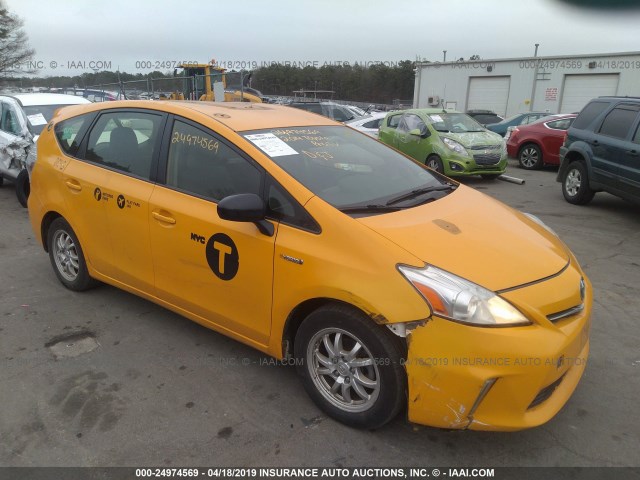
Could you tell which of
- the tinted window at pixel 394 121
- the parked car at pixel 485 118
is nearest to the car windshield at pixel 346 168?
the tinted window at pixel 394 121

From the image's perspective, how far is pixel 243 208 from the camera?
2660mm

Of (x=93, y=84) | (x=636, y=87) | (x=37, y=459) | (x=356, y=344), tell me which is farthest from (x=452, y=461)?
(x=93, y=84)

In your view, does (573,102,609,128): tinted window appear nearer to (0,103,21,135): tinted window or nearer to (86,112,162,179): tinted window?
(86,112,162,179): tinted window

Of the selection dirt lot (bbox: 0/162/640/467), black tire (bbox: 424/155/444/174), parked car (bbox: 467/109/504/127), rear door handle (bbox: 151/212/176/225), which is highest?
parked car (bbox: 467/109/504/127)

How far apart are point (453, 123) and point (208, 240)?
9359 mm

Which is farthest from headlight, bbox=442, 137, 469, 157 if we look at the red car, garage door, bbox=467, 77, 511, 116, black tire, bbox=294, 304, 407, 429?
garage door, bbox=467, 77, 511, 116

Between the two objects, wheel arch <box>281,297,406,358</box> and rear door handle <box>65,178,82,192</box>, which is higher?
rear door handle <box>65,178,82,192</box>

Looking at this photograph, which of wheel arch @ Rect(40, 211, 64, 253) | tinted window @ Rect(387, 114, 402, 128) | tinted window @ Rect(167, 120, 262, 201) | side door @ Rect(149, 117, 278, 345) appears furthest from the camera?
tinted window @ Rect(387, 114, 402, 128)

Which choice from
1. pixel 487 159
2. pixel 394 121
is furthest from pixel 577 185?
pixel 394 121

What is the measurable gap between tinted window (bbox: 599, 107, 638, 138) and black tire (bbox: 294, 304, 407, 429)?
6.63 meters

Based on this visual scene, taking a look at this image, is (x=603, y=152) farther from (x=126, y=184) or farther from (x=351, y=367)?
(x=126, y=184)

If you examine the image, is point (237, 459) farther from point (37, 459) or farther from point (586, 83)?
point (586, 83)

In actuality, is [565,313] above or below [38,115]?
below

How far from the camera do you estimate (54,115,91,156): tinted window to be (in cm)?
411
